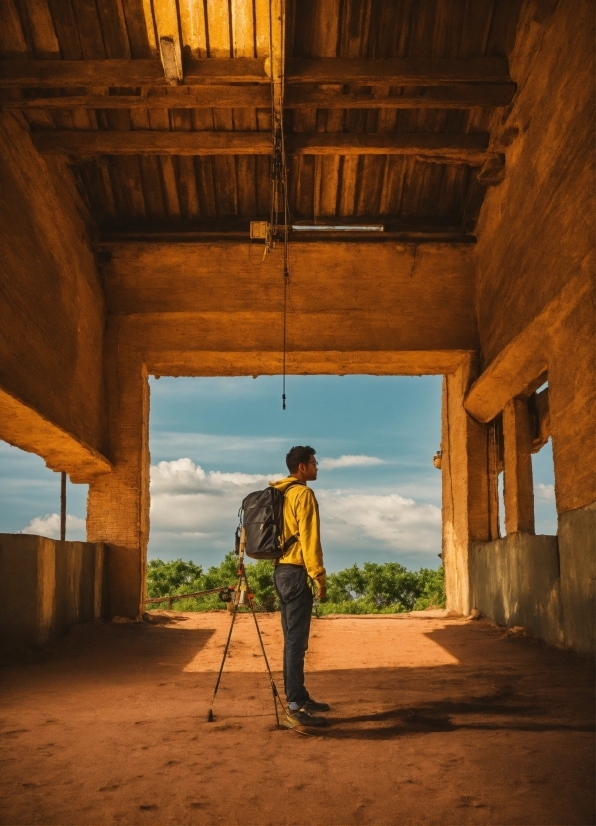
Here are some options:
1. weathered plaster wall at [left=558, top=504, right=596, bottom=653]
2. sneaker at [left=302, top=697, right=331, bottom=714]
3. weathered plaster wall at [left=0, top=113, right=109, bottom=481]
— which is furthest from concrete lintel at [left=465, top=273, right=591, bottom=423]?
weathered plaster wall at [left=0, top=113, right=109, bottom=481]

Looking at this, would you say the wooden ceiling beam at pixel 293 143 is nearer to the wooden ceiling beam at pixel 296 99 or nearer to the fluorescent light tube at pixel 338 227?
the wooden ceiling beam at pixel 296 99

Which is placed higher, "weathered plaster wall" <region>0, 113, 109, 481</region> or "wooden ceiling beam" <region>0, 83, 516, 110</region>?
"wooden ceiling beam" <region>0, 83, 516, 110</region>

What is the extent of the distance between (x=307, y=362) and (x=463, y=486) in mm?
3701

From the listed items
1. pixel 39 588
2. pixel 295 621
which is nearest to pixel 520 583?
pixel 295 621

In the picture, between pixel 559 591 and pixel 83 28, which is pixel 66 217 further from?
pixel 559 591

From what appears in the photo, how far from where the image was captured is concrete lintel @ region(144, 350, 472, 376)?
13766 mm

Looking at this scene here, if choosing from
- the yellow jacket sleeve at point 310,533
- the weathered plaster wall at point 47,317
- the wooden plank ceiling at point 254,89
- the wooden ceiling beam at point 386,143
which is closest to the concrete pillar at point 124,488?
the weathered plaster wall at point 47,317

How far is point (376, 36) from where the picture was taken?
391 inches

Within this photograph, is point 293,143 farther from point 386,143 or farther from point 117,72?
point 117,72

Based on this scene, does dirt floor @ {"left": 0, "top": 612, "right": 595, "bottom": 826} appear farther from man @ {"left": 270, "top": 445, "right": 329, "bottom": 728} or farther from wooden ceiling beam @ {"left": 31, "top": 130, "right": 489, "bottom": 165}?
wooden ceiling beam @ {"left": 31, "top": 130, "right": 489, "bottom": 165}

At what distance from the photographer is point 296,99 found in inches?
411

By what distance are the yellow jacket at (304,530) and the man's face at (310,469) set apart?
22cm

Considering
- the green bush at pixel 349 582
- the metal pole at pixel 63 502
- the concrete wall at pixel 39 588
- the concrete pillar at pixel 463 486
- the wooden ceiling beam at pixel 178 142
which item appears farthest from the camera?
the green bush at pixel 349 582

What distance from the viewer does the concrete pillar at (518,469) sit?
1150 centimetres
